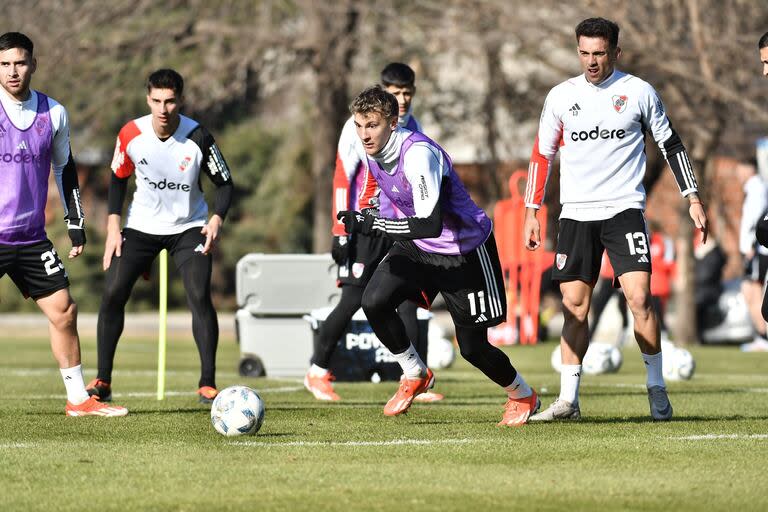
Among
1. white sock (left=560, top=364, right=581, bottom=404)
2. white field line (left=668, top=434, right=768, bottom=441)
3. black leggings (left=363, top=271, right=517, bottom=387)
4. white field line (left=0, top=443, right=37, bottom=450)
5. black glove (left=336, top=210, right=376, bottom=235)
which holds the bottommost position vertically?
white field line (left=668, top=434, right=768, bottom=441)

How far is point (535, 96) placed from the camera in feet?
76.0

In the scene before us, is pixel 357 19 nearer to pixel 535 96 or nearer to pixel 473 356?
pixel 535 96

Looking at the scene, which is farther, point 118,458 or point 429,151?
point 429,151

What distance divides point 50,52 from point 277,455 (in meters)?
14.7

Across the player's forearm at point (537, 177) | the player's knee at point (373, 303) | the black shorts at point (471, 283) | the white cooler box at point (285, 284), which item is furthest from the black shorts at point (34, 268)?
the white cooler box at point (285, 284)

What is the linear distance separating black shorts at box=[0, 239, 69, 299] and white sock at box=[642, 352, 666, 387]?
11.8ft

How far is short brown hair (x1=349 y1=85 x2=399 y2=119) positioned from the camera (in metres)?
7.75

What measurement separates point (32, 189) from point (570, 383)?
3448 millimetres

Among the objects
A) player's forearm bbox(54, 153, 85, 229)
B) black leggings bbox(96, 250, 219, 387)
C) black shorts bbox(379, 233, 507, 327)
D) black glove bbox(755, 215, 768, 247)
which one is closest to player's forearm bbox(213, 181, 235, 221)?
black leggings bbox(96, 250, 219, 387)

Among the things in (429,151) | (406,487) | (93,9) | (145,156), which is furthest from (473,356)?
(93,9)

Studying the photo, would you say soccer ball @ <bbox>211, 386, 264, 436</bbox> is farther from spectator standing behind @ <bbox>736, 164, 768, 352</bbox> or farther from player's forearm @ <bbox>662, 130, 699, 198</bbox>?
spectator standing behind @ <bbox>736, 164, 768, 352</bbox>

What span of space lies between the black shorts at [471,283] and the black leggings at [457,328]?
0.07m

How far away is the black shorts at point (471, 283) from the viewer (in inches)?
319

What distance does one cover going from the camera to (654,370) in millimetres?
8664
